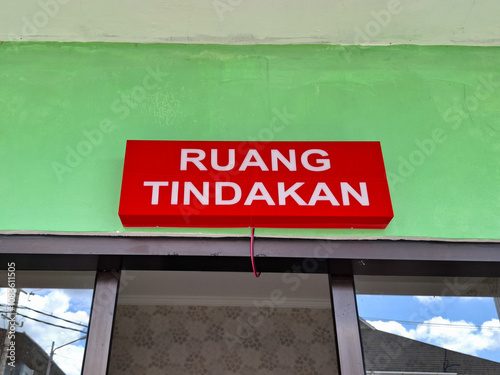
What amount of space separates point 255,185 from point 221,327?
2.89 m

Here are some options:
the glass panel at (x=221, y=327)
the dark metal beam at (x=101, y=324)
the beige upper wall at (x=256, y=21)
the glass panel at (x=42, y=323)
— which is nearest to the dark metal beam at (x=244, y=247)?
the dark metal beam at (x=101, y=324)

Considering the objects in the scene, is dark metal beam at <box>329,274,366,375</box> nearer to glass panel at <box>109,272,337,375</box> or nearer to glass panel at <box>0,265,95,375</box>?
glass panel at <box>0,265,95,375</box>

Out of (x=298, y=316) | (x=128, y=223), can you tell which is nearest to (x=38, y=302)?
(x=128, y=223)

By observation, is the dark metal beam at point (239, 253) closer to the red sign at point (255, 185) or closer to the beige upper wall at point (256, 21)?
the red sign at point (255, 185)

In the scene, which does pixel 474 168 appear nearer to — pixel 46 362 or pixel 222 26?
pixel 222 26

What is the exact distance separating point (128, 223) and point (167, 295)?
278cm

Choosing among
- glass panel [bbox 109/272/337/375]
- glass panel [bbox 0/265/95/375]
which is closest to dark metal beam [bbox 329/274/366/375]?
glass panel [bbox 0/265/95/375]

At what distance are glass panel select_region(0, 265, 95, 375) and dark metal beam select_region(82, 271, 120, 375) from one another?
1.04 feet

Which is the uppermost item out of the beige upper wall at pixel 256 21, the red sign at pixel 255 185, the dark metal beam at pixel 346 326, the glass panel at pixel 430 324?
the beige upper wall at pixel 256 21

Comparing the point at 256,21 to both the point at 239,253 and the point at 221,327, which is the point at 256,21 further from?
the point at 221,327

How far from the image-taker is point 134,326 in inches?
172

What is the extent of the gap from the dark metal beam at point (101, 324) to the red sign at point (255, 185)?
24 cm

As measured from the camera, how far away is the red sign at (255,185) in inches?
67.5

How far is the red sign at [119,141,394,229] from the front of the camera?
5.63 feet
